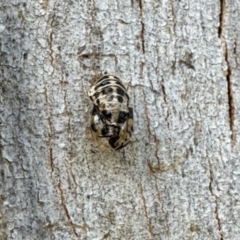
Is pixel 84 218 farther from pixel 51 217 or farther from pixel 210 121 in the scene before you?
pixel 210 121

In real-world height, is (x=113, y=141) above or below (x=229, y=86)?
below

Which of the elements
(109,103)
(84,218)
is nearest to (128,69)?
(109,103)

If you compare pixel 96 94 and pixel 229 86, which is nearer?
pixel 96 94

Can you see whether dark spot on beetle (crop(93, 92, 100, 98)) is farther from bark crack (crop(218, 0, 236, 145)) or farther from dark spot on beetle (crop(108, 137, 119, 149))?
bark crack (crop(218, 0, 236, 145))

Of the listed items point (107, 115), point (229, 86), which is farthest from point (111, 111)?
point (229, 86)

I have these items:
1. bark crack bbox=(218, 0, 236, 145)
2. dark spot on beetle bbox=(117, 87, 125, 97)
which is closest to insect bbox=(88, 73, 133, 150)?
dark spot on beetle bbox=(117, 87, 125, 97)

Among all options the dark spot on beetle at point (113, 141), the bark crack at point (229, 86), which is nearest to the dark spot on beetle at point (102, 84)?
the dark spot on beetle at point (113, 141)

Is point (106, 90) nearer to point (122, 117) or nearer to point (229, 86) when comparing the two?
point (122, 117)
